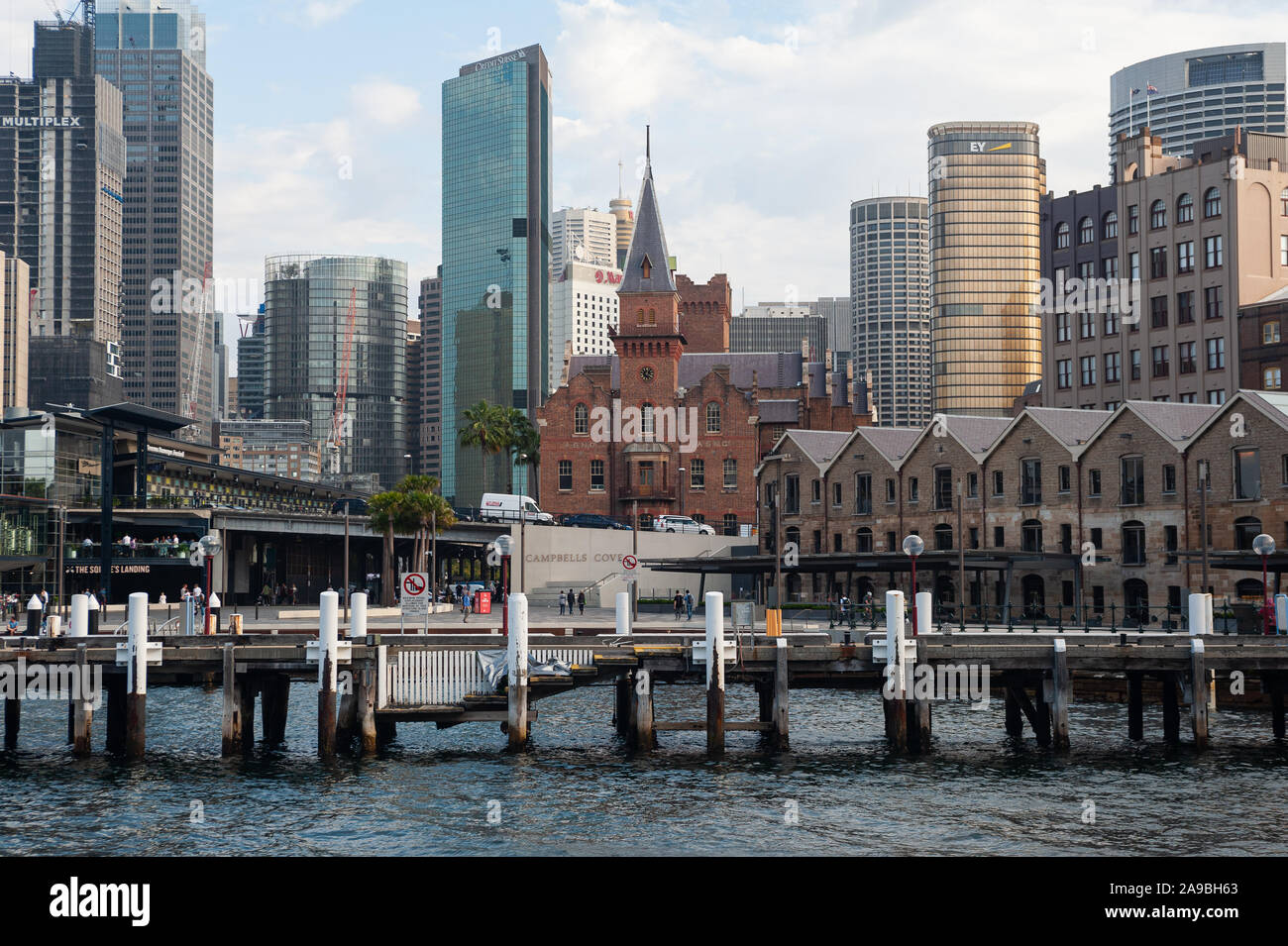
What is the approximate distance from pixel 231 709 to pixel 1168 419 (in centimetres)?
5582

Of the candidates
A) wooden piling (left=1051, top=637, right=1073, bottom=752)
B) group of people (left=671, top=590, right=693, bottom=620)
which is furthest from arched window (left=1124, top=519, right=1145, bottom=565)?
wooden piling (left=1051, top=637, right=1073, bottom=752)

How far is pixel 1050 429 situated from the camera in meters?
77.1

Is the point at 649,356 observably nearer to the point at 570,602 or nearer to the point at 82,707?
the point at 570,602

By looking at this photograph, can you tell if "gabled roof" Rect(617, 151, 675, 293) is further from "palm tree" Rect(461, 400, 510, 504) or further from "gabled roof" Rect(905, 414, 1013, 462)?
"gabled roof" Rect(905, 414, 1013, 462)

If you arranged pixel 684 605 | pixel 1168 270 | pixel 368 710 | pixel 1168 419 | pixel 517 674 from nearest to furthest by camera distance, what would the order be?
pixel 517 674, pixel 368 710, pixel 1168 419, pixel 684 605, pixel 1168 270

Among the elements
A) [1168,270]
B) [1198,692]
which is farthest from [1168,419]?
[1168,270]

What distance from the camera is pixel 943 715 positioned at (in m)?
47.0

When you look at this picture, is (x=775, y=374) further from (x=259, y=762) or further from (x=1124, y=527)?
(x=259, y=762)

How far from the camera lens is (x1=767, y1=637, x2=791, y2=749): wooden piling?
36188 mm

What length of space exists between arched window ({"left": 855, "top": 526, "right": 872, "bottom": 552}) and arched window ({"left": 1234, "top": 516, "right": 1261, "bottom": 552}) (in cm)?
2692

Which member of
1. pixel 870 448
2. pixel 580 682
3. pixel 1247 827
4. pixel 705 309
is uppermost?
pixel 705 309
